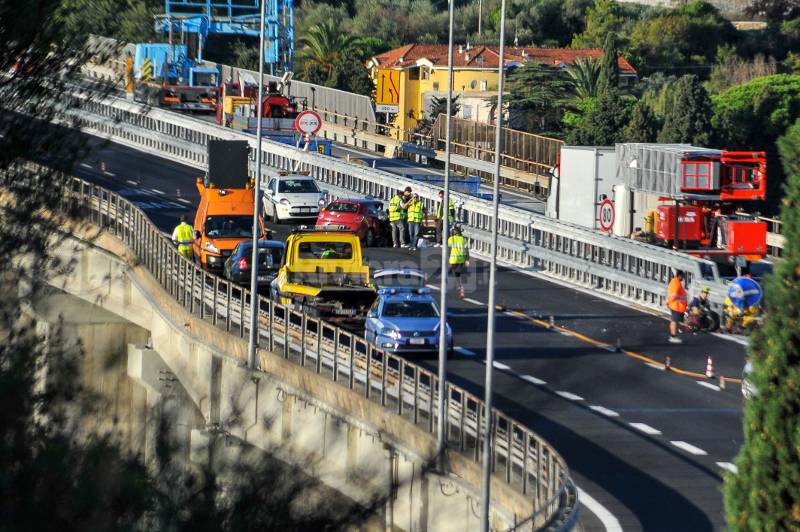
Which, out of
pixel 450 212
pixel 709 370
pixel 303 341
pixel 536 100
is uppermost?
pixel 536 100

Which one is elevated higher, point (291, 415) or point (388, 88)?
point (388, 88)

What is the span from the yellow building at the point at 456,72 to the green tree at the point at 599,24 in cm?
1065

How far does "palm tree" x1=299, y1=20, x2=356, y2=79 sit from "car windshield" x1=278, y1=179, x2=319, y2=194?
46.2 meters

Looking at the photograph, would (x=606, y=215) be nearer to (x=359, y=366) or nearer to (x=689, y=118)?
(x=359, y=366)

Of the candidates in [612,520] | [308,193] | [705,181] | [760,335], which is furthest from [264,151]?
[760,335]

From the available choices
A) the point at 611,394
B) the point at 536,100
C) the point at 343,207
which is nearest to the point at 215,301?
the point at 611,394

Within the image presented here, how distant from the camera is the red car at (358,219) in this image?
140 feet

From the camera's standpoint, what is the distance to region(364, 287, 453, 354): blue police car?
28.5 meters

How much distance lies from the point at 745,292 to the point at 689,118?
43.0 metres

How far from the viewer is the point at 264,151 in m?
55.3

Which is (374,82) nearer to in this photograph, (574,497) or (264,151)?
(264,151)

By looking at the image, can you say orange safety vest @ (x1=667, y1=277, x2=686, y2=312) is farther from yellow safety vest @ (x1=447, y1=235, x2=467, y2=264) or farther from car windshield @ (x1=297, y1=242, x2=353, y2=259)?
car windshield @ (x1=297, y1=242, x2=353, y2=259)

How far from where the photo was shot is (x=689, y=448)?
2278cm

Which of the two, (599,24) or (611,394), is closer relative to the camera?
(611,394)
